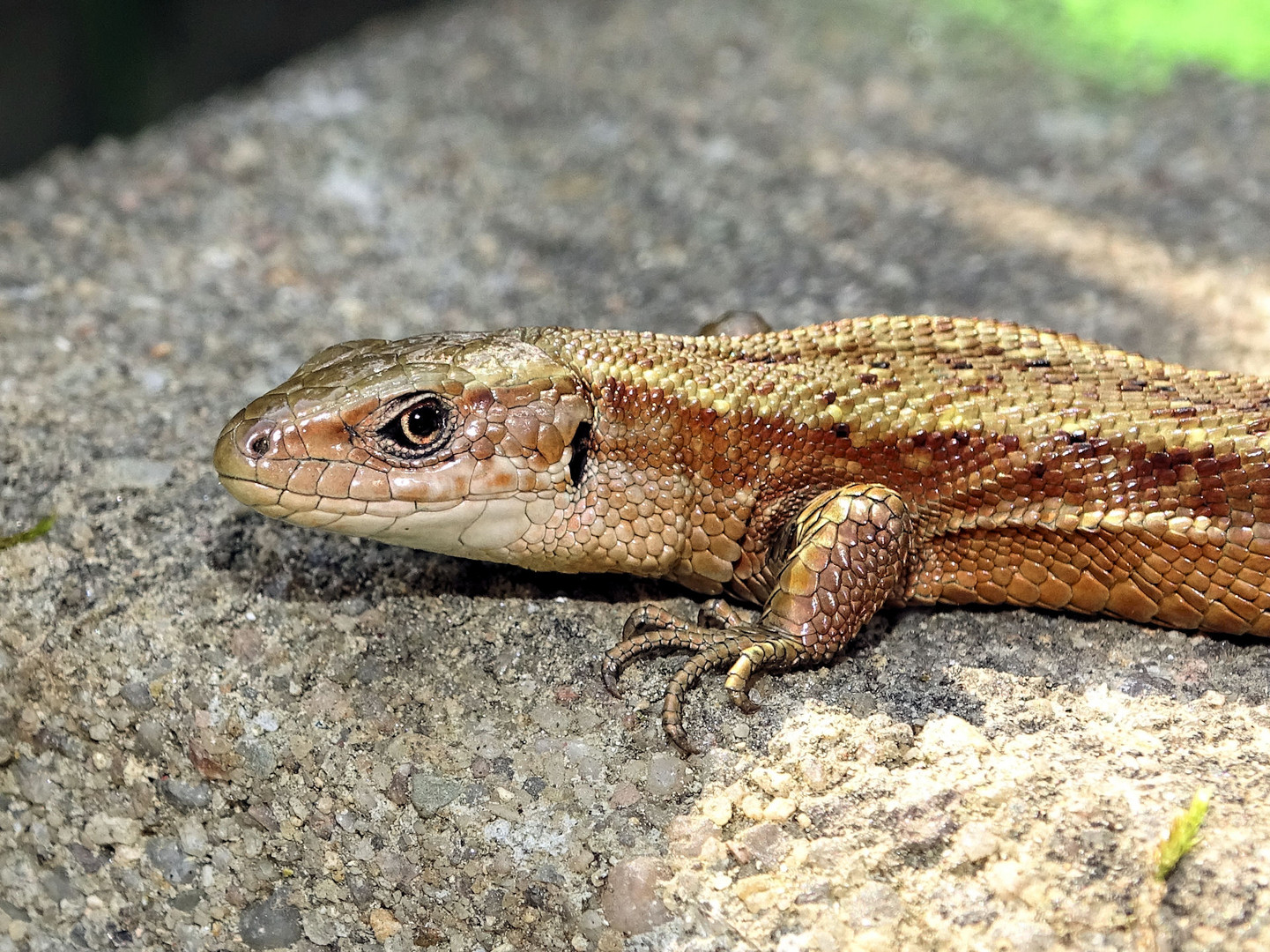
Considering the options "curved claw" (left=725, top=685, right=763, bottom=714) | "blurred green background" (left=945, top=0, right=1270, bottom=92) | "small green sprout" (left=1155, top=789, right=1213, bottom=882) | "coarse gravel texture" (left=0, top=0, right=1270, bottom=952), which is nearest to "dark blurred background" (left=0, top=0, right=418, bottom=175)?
"coarse gravel texture" (left=0, top=0, right=1270, bottom=952)

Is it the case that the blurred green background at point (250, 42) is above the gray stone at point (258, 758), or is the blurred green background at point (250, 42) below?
above

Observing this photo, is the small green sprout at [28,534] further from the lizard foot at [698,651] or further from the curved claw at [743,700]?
the curved claw at [743,700]

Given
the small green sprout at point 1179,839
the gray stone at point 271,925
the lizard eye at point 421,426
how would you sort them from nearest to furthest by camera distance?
the small green sprout at point 1179,839 → the gray stone at point 271,925 → the lizard eye at point 421,426

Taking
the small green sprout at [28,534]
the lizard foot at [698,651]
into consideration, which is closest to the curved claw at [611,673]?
the lizard foot at [698,651]

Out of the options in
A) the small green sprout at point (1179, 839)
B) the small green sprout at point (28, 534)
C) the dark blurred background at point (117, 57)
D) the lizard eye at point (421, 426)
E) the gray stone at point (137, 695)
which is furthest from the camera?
the dark blurred background at point (117, 57)

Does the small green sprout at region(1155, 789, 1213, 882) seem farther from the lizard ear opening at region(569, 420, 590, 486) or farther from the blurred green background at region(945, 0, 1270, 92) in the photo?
the blurred green background at region(945, 0, 1270, 92)
